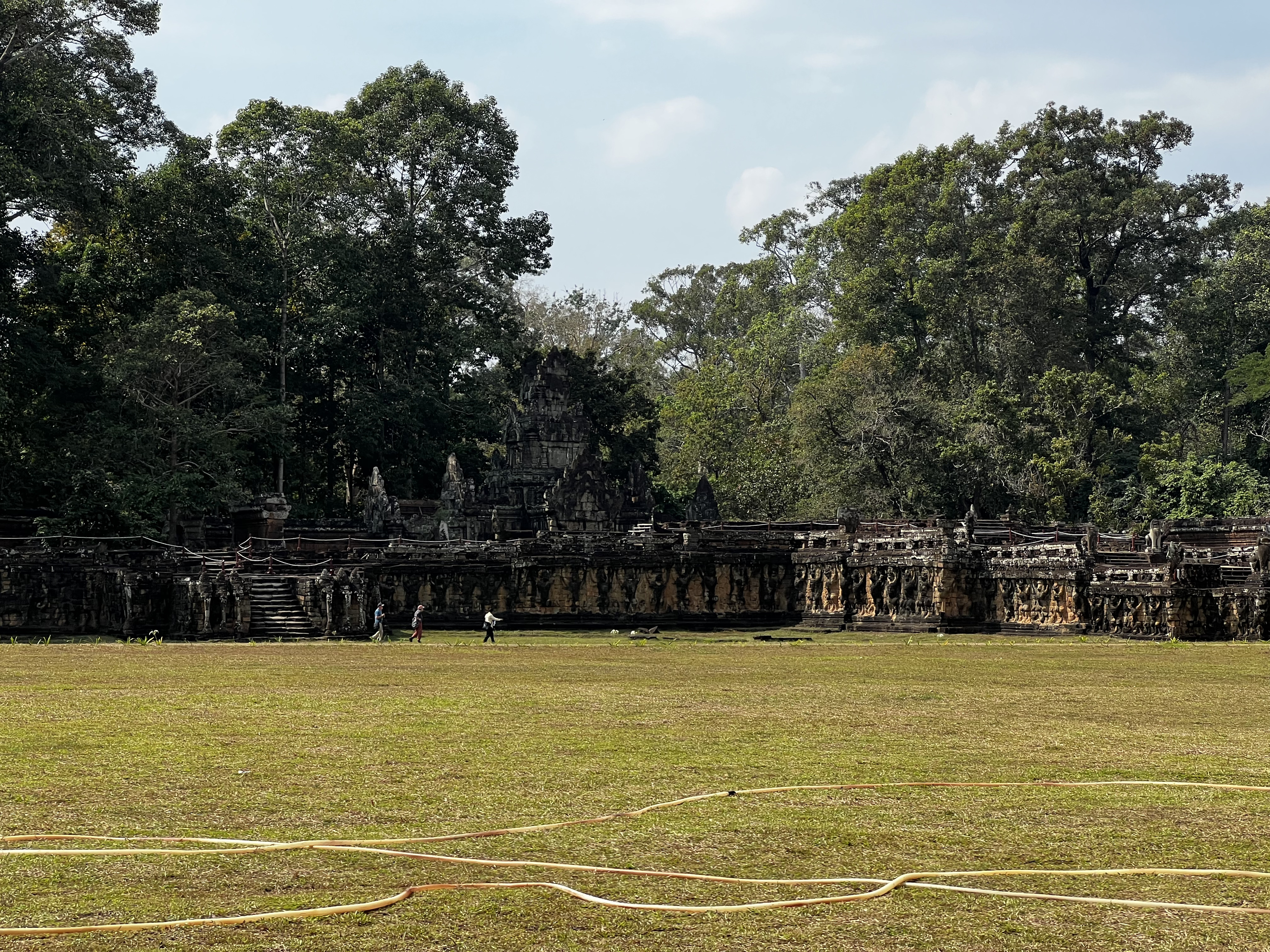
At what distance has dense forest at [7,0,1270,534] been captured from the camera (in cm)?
5734

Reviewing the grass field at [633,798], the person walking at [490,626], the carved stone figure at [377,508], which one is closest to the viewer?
the grass field at [633,798]

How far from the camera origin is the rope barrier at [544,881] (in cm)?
881

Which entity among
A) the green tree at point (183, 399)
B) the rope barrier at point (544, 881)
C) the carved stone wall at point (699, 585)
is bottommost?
the rope barrier at point (544, 881)

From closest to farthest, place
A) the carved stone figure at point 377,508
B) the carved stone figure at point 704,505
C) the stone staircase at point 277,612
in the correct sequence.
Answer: the stone staircase at point 277,612
the carved stone figure at point 377,508
the carved stone figure at point 704,505

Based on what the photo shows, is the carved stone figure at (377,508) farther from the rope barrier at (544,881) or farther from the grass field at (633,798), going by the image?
the rope barrier at (544,881)

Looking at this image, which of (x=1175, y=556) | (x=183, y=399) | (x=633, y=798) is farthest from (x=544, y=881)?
(x=183, y=399)

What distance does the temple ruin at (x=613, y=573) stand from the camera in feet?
138

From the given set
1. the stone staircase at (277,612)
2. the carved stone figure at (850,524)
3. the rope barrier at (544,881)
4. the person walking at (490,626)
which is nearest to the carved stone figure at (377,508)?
the stone staircase at (277,612)

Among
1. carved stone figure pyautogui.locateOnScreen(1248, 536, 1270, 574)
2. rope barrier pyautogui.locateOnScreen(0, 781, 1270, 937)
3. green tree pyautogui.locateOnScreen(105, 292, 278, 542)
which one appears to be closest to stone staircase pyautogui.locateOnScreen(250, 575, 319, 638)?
green tree pyautogui.locateOnScreen(105, 292, 278, 542)

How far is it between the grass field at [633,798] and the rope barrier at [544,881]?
0.12 meters

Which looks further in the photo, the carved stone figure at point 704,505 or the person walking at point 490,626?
the carved stone figure at point 704,505

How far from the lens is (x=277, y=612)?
4269 cm

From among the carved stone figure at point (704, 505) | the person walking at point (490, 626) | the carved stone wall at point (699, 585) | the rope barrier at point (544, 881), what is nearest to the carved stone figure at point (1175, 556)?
the carved stone wall at point (699, 585)

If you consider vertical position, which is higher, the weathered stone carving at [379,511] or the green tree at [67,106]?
the green tree at [67,106]
